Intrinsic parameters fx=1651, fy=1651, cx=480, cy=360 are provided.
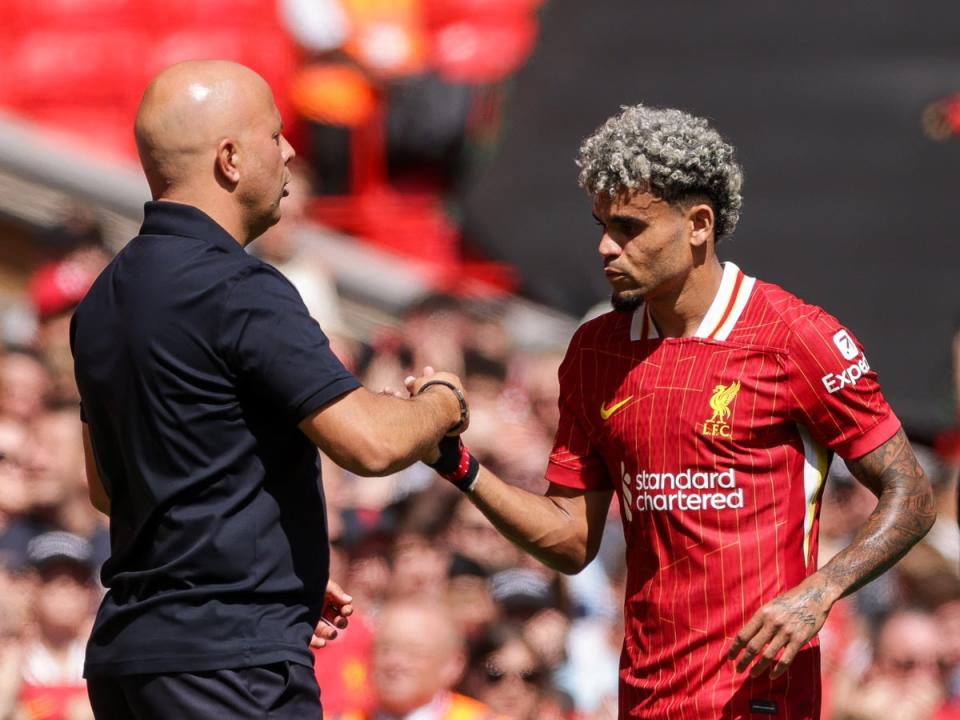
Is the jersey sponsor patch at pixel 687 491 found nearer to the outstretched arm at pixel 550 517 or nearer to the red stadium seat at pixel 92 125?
the outstretched arm at pixel 550 517

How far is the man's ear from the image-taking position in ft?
10.9

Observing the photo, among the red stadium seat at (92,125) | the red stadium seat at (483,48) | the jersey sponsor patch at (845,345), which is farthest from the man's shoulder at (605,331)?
the red stadium seat at (92,125)

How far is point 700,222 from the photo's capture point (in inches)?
143

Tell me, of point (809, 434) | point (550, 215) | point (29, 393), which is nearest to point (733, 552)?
point (809, 434)

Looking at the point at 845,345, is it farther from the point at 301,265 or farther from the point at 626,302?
the point at 301,265

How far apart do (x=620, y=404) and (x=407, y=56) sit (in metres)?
6.26

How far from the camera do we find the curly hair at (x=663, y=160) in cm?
355

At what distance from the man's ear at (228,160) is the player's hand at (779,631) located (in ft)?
4.53

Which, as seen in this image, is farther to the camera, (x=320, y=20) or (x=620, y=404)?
(x=320, y=20)

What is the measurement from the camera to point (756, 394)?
3543 mm

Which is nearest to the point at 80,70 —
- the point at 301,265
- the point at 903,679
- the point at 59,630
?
the point at 301,265

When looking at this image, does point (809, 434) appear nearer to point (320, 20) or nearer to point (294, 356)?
point (294, 356)

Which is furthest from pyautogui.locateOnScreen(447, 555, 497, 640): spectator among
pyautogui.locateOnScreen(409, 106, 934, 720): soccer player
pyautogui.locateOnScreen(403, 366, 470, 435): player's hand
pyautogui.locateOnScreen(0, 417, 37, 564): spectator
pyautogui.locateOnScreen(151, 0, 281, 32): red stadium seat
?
pyautogui.locateOnScreen(151, 0, 281, 32): red stadium seat

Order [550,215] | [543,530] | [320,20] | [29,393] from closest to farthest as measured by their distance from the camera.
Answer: [543,530] → [29,393] → [550,215] → [320,20]
